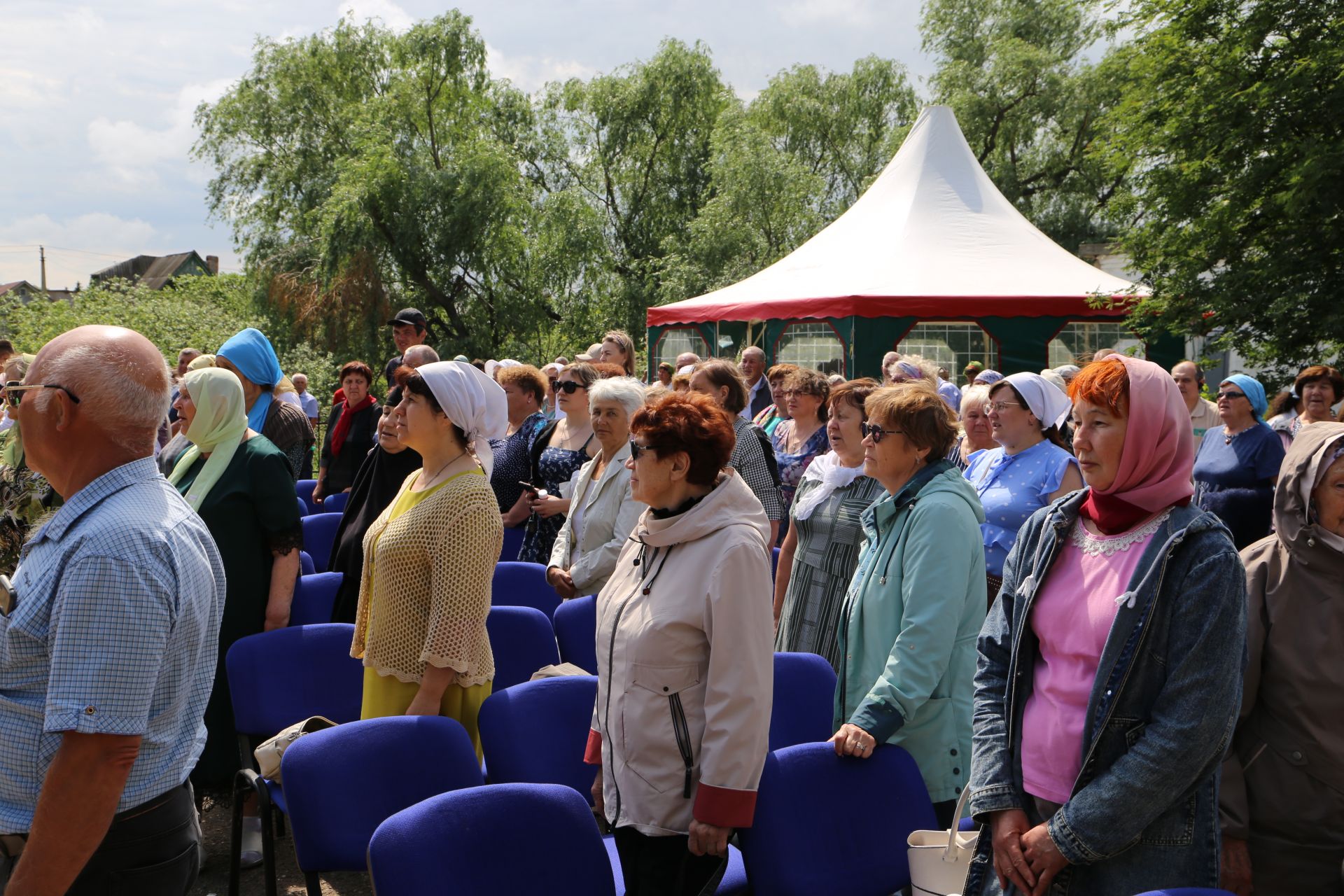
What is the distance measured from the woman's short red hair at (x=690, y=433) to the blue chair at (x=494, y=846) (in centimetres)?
82

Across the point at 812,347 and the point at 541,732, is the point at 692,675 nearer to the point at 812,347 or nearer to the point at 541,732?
the point at 541,732

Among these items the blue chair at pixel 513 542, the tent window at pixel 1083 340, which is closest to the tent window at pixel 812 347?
the tent window at pixel 1083 340

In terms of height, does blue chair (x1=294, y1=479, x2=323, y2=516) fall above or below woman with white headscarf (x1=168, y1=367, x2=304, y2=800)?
→ below

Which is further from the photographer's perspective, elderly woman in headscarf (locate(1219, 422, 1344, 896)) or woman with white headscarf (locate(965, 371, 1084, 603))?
woman with white headscarf (locate(965, 371, 1084, 603))

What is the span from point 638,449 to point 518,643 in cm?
169

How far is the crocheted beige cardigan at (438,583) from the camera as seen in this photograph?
2891 millimetres

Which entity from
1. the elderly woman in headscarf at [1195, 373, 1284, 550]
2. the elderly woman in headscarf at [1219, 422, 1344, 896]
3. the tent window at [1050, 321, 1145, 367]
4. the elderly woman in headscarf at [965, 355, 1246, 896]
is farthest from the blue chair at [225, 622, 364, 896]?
the tent window at [1050, 321, 1145, 367]

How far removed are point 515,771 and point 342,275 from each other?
20550 millimetres

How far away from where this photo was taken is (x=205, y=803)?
4.28m

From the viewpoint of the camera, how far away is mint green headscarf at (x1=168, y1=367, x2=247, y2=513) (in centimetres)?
370

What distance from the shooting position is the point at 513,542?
606 cm

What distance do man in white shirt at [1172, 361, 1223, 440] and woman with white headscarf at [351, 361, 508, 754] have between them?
6720 mm

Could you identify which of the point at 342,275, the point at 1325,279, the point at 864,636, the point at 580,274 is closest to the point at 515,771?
the point at 864,636

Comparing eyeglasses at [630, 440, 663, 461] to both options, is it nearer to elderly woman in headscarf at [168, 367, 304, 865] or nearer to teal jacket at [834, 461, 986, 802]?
teal jacket at [834, 461, 986, 802]
